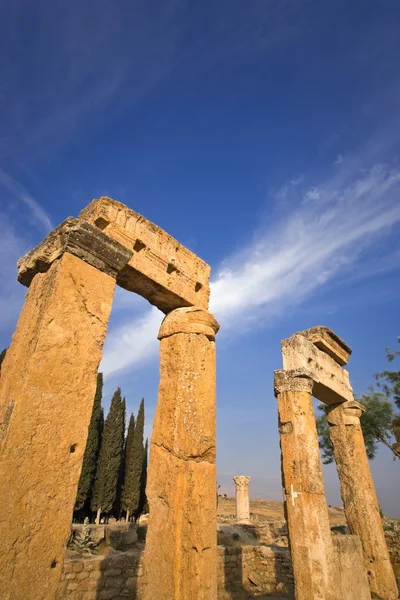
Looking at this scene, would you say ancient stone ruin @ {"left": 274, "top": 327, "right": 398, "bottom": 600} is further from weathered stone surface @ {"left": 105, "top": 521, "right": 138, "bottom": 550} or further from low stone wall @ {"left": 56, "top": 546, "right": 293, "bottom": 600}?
weathered stone surface @ {"left": 105, "top": 521, "right": 138, "bottom": 550}

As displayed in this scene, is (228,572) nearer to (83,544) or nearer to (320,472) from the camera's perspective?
(83,544)

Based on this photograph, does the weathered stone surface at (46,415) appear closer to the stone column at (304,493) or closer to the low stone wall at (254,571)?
the stone column at (304,493)

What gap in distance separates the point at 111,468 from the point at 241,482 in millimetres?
8067

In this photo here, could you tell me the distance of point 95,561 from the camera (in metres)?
8.01

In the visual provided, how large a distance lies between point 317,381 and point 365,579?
3.58 metres

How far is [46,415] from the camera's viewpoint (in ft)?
9.27

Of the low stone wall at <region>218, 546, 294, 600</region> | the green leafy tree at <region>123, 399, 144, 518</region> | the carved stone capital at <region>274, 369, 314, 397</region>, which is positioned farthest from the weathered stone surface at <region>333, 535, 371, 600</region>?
the green leafy tree at <region>123, 399, 144, 518</region>

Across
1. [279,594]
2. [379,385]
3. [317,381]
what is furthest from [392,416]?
[317,381]

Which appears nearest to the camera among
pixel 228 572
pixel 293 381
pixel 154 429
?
Result: pixel 154 429

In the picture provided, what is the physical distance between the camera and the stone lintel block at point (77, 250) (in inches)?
139

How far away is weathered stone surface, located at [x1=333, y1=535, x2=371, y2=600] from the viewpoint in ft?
18.9

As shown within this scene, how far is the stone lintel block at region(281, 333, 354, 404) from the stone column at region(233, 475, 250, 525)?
Answer: 1335 cm

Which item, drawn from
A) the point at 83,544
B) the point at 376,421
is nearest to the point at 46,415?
the point at 83,544

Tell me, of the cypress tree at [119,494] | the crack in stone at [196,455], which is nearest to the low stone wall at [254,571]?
the crack in stone at [196,455]
